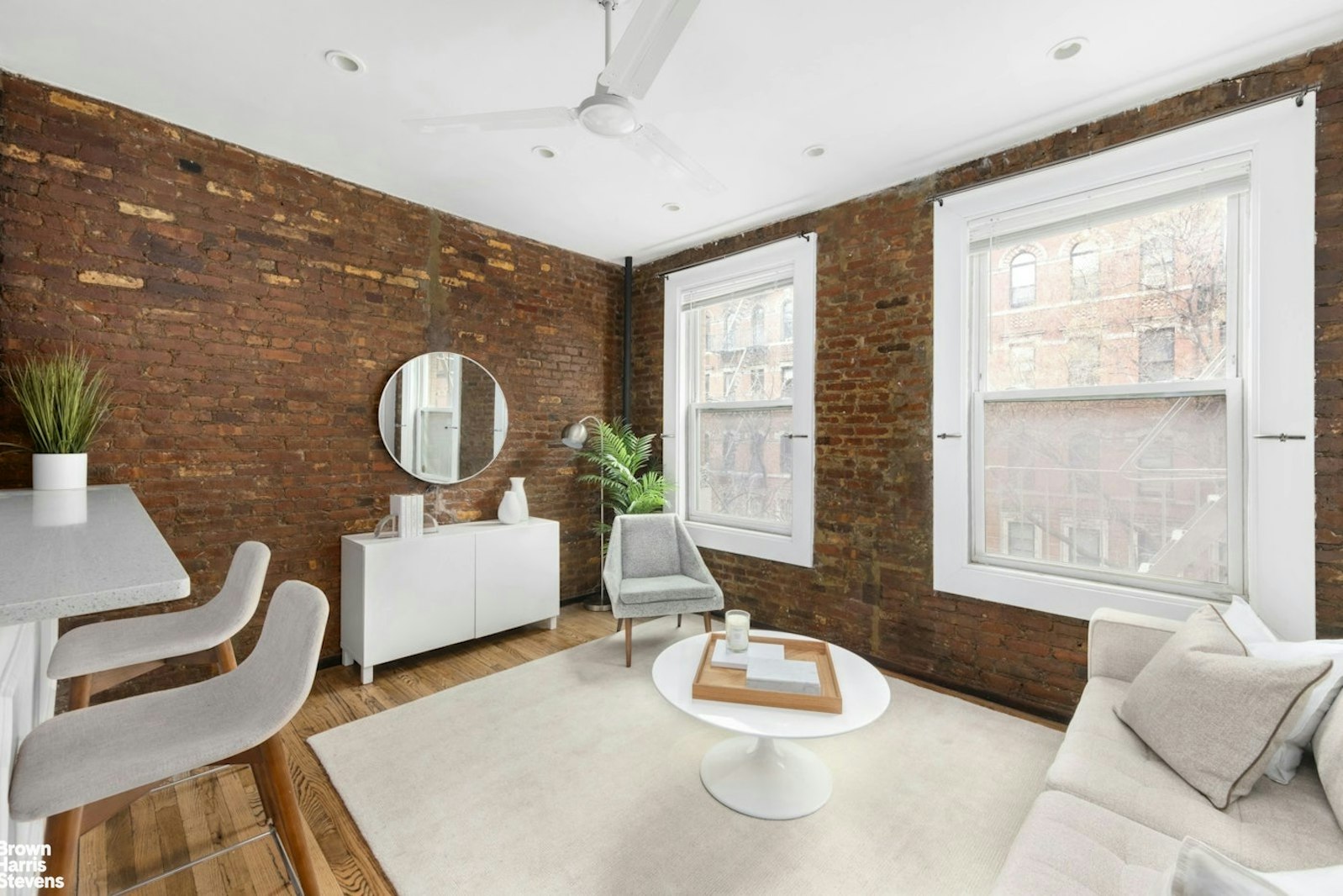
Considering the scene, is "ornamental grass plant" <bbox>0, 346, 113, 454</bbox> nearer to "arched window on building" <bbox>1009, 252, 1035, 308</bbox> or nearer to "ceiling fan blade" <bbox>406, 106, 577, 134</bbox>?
"ceiling fan blade" <bbox>406, 106, 577, 134</bbox>

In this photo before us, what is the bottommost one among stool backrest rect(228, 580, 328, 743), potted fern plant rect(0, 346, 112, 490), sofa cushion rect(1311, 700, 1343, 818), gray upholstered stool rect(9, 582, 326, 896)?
sofa cushion rect(1311, 700, 1343, 818)

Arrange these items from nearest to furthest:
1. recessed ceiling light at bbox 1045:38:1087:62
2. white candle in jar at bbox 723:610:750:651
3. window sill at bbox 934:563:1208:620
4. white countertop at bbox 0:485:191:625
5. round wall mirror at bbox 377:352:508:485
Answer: white countertop at bbox 0:485:191:625 → recessed ceiling light at bbox 1045:38:1087:62 → white candle in jar at bbox 723:610:750:651 → window sill at bbox 934:563:1208:620 → round wall mirror at bbox 377:352:508:485

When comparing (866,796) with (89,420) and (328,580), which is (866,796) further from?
(89,420)

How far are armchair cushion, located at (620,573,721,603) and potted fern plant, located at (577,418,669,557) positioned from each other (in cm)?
80

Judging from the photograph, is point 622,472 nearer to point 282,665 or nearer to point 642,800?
point 642,800

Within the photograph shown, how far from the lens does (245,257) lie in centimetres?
303

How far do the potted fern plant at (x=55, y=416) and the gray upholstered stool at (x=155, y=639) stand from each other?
2.67ft

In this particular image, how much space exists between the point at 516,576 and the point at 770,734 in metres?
2.40

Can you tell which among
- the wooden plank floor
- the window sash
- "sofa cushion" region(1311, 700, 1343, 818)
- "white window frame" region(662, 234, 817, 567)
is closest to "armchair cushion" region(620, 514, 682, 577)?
"white window frame" region(662, 234, 817, 567)

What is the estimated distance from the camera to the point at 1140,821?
145 cm

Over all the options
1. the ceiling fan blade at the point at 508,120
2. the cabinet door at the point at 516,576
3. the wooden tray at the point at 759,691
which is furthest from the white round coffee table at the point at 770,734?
the ceiling fan blade at the point at 508,120

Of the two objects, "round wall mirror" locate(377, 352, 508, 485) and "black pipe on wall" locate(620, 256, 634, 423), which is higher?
"black pipe on wall" locate(620, 256, 634, 423)

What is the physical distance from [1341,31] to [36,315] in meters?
5.25

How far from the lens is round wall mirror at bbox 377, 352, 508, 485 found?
3.62 m
